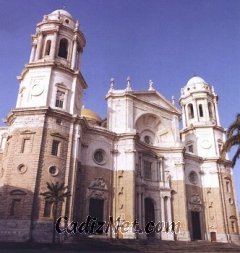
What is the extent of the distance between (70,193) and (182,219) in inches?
623

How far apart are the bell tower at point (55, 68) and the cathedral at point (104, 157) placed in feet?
0.38

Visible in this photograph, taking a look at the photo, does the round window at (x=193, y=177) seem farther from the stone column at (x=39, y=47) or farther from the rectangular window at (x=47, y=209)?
the stone column at (x=39, y=47)

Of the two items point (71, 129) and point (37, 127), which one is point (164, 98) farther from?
point (37, 127)

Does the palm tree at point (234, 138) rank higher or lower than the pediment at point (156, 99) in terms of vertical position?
lower

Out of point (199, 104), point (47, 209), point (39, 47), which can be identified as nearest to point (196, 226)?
point (199, 104)

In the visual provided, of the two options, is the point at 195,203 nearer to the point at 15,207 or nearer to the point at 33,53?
the point at 15,207

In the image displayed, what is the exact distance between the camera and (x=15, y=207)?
25.6 m

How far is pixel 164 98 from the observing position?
42.5 meters

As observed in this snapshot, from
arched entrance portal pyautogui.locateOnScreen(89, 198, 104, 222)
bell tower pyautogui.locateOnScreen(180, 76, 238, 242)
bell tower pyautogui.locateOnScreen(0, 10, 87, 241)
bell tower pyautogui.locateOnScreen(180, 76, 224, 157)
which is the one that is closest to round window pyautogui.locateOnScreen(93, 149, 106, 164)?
bell tower pyautogui.locateOnScreen(0, 10, 87, 241)

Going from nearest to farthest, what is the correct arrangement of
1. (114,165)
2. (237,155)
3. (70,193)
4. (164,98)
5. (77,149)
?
(237,155) → (70,193) → (77,149) → (114,165) → (164,98)

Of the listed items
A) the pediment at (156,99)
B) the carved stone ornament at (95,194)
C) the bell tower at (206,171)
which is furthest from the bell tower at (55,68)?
the bell tower at (206,171)

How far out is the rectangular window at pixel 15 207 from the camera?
25.4m

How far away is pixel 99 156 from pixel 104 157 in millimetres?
578

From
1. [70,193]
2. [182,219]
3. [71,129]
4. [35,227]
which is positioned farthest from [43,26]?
[182,219]
